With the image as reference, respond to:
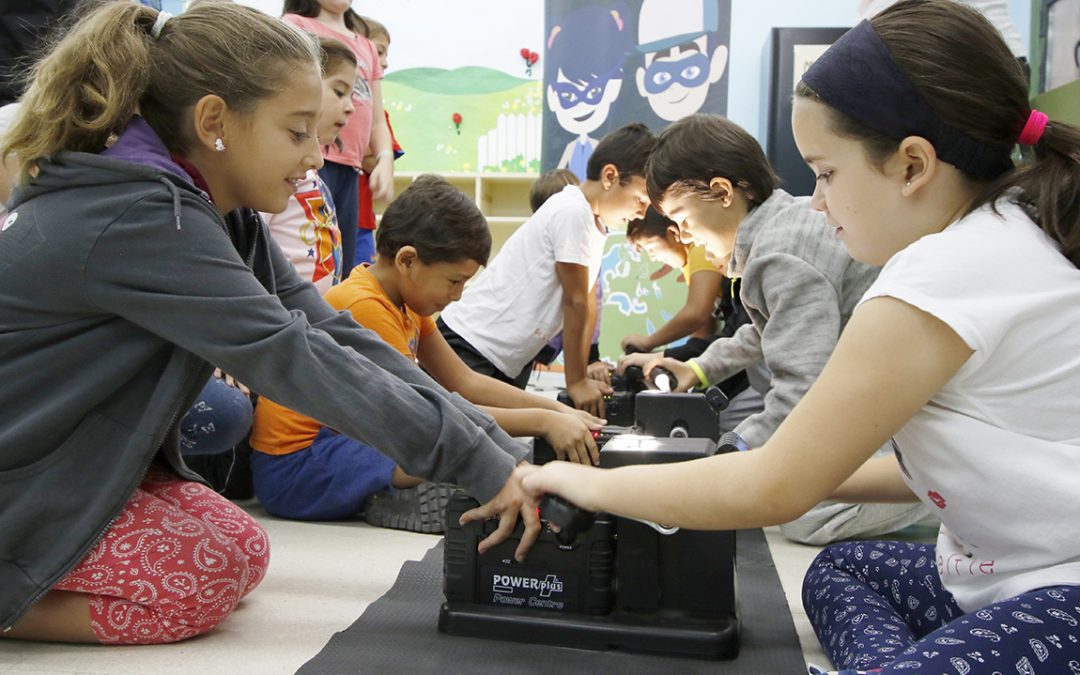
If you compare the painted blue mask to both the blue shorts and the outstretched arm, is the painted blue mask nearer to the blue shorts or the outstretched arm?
the blue shorts

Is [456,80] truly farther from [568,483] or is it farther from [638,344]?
[568,483]

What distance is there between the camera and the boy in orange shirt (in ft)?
5.83

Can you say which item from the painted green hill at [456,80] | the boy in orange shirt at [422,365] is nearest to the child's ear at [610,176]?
the boy in orange shirt at [422,365]

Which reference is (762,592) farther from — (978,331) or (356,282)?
(356,282)

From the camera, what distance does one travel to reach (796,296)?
177 cm

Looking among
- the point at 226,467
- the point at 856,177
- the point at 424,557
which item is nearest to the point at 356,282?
the point at 226,467

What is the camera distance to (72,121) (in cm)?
105

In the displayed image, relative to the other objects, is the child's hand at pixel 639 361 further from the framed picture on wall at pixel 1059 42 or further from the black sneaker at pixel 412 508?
the framed picture on wall at pixel 1059 42

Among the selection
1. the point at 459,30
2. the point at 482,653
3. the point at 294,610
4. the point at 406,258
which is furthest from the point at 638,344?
the point at 459,30

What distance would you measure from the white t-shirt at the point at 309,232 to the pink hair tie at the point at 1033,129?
1.54m

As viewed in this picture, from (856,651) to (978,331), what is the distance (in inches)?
15.3

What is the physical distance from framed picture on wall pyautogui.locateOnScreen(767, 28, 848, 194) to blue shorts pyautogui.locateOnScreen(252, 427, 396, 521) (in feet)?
10.1

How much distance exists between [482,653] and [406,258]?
1.05m

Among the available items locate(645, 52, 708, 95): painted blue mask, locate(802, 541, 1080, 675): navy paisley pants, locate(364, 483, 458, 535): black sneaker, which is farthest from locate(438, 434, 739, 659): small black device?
locate(645, 52, 708, 95): painted blue mask
